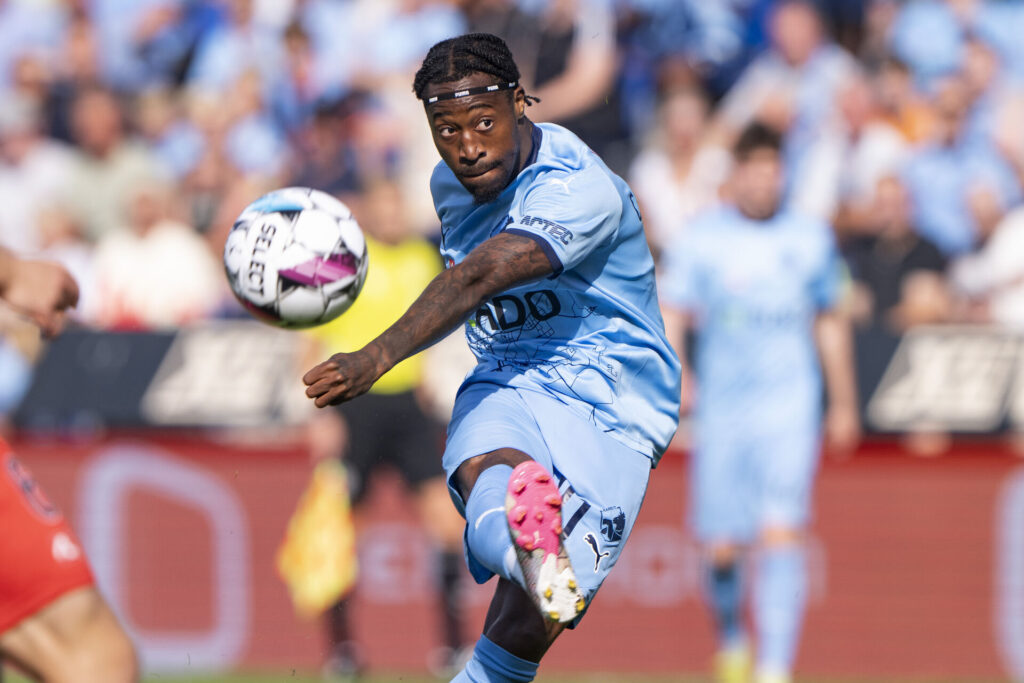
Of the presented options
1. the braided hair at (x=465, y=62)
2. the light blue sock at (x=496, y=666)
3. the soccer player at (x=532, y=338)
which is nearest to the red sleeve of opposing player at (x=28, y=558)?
the soccer player at (x=532, y=338)

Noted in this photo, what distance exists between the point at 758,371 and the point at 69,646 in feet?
19.4

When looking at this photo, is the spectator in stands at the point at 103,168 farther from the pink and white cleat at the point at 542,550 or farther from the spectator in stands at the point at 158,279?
the pink and white cleat at the point at 542,550

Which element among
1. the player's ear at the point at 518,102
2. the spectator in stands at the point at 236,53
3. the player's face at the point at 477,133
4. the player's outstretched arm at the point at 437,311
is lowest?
the player's outstretched arm at the point at 437,311

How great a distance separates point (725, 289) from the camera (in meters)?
9.16

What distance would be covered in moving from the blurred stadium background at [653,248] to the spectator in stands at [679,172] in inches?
0.9

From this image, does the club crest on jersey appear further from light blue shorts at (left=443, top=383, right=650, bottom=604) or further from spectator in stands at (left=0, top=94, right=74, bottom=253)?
spectator in stands at (left=0, top=94, right=74, bottom=253)

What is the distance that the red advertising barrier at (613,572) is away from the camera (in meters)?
9.74

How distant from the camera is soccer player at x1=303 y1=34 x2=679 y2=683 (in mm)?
4387

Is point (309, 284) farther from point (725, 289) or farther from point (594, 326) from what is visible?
point (725, 289)

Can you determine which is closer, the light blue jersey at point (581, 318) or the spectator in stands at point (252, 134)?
the light blue jersey at point (581, 318)

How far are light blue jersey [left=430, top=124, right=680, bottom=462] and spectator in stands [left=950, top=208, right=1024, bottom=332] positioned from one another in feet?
18.7

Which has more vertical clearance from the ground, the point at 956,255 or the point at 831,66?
the point at 831,66

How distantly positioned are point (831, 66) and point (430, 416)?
14.2 ft

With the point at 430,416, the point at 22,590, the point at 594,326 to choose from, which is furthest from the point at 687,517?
the point at 22,590
